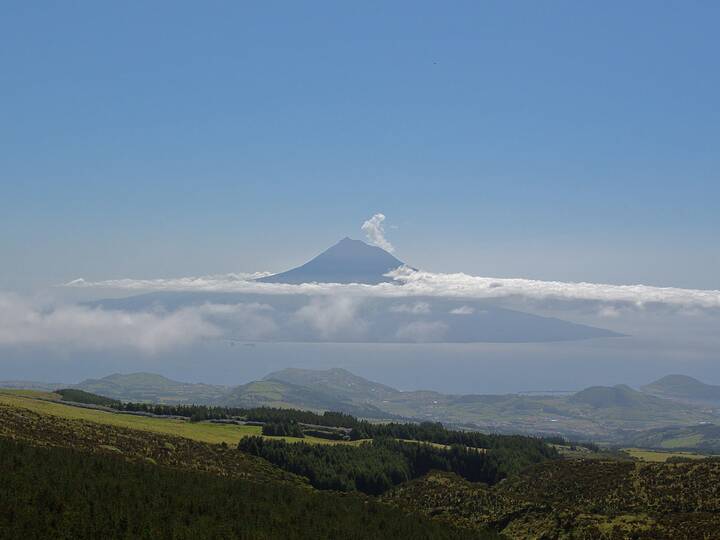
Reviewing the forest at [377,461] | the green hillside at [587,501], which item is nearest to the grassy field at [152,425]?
the forest at [377,461]

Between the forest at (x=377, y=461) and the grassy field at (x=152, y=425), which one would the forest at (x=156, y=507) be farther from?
the grassy field at (x=152, y=425)

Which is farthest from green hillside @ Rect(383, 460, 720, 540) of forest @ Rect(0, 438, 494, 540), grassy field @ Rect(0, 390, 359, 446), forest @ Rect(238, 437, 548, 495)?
grassy field @ Rect(0, 390, 359, 446)

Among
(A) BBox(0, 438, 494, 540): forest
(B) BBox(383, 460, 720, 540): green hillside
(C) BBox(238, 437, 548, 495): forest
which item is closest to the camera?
(A) BBox(0, 438, 494, 540): forest

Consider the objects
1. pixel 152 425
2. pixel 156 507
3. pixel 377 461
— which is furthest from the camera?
pixel 152 425

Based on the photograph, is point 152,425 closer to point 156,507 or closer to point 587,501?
point 156,507

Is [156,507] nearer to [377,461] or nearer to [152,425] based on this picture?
[377,461]

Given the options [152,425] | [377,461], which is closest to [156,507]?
[377,461]

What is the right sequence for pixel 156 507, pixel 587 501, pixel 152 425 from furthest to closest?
pixel 152 425 < pixel 587 501 < pixel 156 507

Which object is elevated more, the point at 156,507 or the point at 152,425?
the point at 152,425

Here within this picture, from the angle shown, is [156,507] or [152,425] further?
[152,425]

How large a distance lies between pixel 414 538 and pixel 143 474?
38.5m

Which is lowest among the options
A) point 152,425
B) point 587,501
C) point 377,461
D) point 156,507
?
point 377,461

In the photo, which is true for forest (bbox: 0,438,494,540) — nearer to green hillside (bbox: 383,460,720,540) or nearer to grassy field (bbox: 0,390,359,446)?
green hillside (bbox: 383,460,720,540)

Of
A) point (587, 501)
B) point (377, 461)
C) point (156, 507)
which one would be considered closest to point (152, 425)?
point (377, 461)
